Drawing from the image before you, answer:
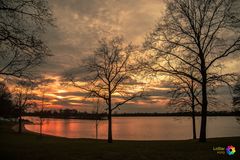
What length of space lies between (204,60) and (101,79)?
1296 cm

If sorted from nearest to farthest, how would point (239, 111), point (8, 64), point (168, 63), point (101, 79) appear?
point (8, 64), point (168, 63), point (101, 79), point (239, 111)

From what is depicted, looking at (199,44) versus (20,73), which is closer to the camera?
(20,73)

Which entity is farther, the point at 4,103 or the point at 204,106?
the point at 4,103

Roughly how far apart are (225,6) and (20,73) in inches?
669

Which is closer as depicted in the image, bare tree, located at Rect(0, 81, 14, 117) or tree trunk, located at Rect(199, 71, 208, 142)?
tree trunk, located at Rect(199, 71, 208, 142)

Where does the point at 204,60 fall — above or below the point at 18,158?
above

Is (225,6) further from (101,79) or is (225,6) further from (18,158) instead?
(18,158)

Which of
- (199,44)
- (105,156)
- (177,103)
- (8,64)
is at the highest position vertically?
(199,44)

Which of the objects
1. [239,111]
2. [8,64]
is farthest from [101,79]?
[239,111]

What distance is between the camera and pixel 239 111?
47.5 meters

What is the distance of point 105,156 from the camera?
1424 cm

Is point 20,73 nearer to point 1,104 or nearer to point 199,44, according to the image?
point 199,44

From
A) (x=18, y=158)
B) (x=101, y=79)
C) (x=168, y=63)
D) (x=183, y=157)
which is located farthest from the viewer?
(x=101, y=79)

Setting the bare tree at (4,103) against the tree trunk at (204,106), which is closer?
the tree trunk at (204,106)
